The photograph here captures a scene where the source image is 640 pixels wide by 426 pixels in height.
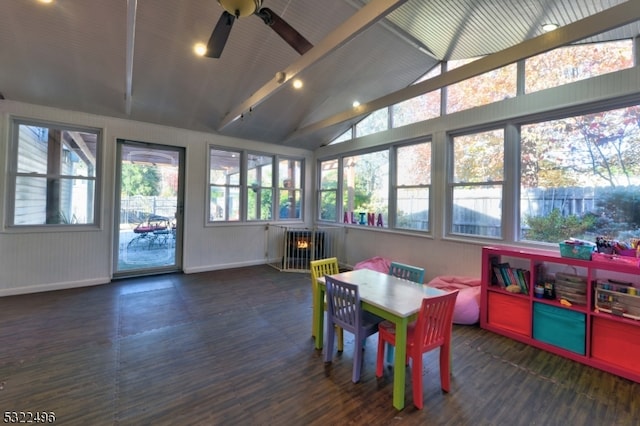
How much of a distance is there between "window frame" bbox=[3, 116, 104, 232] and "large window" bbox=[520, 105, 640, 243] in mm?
6298

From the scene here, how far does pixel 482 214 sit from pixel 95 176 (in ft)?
19.7

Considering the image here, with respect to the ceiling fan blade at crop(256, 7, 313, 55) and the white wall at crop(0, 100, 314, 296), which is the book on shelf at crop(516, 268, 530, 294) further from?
the white wall at crop(0, 100, 314, 296)

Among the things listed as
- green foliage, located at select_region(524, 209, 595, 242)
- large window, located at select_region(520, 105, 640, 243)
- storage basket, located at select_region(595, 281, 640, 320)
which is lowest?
storage basket, located at select_region(595, 281, 640, 320)

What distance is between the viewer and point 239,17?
2.12 metres

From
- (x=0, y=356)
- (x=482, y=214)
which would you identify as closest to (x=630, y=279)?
(x=482, y=214)

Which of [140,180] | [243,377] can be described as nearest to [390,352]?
[243,377]

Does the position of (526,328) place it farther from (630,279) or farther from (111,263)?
(111,263)

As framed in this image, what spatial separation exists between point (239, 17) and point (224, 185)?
402 centimetres

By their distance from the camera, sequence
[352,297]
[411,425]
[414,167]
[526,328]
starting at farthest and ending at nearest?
[414,167]
[526,328]
[352,297]
[411,425]

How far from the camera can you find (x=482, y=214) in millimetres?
3986

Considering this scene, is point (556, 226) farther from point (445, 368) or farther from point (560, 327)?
point (445, 368)

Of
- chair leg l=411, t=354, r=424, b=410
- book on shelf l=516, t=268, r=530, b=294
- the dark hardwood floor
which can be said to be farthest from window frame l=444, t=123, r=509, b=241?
chair leg l=411, t=354, r=424, b=410

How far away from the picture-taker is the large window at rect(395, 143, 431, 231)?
4691 millimetres

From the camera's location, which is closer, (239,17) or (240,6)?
(240,6)
